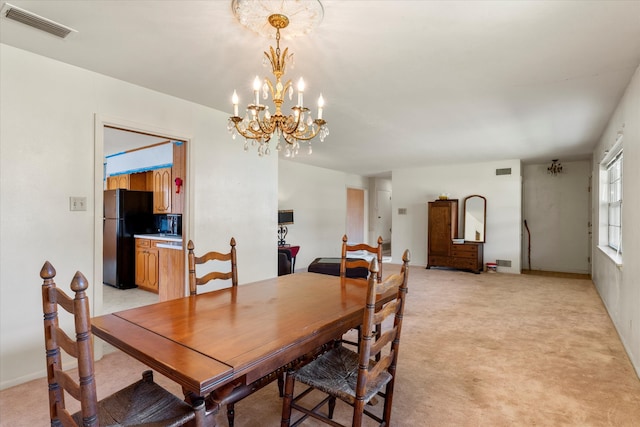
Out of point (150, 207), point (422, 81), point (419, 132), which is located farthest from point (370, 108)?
point (150, 207)

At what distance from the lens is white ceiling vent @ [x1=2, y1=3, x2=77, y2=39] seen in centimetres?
190

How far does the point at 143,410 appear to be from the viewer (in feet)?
4.41

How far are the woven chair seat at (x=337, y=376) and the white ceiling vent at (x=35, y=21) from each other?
2.57 meters

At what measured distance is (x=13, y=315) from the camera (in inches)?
91.0

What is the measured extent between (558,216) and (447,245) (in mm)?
2554

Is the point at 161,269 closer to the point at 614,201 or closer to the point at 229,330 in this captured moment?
the point at 229,330

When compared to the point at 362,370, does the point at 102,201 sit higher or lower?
higher

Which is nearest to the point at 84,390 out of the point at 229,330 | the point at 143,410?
the point at 143,410

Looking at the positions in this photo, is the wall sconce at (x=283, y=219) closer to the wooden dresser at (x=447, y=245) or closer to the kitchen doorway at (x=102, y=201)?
the kitchen doorway at (x=102, y=201)

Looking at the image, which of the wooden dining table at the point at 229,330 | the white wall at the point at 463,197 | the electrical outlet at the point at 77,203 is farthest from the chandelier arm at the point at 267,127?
the white wall at the point at 463,197

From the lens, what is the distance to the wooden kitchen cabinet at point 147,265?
4930mm

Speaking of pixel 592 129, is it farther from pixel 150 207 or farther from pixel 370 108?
pixel 150 207

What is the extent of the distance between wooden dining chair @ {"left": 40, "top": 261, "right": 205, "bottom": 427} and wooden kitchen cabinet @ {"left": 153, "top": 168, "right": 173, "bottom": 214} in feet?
14.2

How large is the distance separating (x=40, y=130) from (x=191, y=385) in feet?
8.18
